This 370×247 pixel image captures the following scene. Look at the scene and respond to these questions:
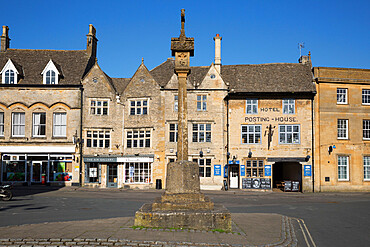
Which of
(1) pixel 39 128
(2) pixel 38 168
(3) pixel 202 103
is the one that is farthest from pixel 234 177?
(1) pixel 39 128

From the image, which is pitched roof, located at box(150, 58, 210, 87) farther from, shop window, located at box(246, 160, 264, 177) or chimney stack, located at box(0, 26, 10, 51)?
chimney stack, located at box(0, 26, 10, 51)

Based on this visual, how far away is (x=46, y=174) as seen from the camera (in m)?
34.0

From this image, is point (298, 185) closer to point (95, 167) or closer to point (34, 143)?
point (95, 167)

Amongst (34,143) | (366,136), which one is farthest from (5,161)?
(366,136)

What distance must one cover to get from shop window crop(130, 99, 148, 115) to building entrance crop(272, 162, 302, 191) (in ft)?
46.4

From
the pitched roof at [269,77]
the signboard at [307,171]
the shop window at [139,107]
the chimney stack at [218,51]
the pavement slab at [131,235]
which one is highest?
the chimney stack at [218,51]

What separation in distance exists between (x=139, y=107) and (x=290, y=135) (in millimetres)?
13809

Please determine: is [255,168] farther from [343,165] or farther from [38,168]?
[38,168]

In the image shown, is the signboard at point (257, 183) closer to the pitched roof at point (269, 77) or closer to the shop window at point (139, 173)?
the pitched roof at point (269, 77)

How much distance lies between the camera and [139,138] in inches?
1335

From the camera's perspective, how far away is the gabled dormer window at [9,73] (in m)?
34.0

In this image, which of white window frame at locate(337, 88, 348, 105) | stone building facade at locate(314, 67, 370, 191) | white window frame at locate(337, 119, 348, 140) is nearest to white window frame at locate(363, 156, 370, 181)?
stone building facade at locate(314, 67, 370, 191)

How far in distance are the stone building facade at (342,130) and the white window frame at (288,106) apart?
6.68ft

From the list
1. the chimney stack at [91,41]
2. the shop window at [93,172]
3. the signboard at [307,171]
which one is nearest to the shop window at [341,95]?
the signboard at [307,171]
